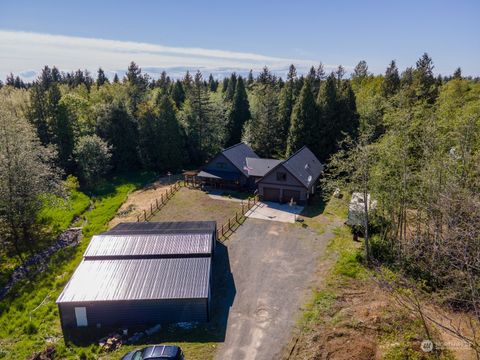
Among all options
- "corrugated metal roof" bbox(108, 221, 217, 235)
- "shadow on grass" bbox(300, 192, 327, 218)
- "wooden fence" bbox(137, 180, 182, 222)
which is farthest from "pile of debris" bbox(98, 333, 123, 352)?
"shadow on grass" bbox(300, 192, 327, 218)

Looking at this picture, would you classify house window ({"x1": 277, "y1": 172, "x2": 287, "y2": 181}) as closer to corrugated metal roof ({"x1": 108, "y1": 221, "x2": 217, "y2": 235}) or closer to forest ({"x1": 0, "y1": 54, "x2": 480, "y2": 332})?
forest ({"x1": 0, "y1": 54, "x2": 480, "y2": 332})

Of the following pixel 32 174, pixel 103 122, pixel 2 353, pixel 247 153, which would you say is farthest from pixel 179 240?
pixel 103 122

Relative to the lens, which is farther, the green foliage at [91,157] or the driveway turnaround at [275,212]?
the green foliage at [91,157]

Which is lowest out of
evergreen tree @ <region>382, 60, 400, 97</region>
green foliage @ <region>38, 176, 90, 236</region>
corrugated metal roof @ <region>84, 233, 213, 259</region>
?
green foliage @ <region>38, 176, 90, 236</region>

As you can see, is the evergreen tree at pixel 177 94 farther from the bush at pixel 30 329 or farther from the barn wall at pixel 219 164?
the bush at pixel 30 329

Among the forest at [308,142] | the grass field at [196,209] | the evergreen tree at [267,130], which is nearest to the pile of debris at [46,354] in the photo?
the forest at [308,142]

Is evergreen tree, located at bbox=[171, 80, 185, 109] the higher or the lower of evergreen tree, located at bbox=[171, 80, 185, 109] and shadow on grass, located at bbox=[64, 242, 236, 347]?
the higher
